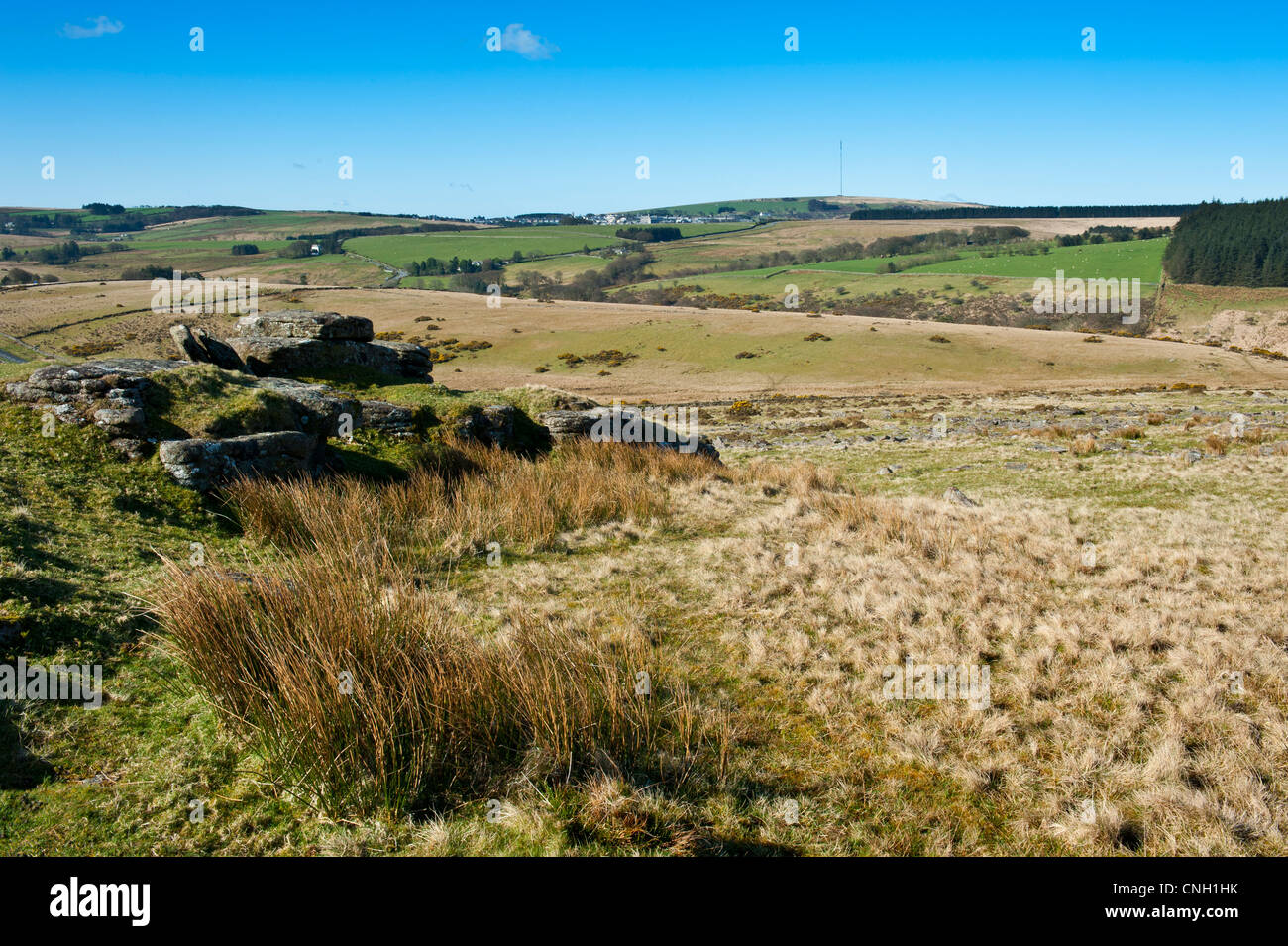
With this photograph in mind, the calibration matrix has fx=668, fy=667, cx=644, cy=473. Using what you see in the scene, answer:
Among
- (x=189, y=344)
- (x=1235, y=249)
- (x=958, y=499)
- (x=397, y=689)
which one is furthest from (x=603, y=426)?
(x=1235, y=249)

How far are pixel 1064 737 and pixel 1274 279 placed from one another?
126m

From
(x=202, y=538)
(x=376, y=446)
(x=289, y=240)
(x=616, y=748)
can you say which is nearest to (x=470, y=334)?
(x=376, y=446)

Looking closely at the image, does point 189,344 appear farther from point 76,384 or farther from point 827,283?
point 827,283

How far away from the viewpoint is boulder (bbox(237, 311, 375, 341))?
55.8ft

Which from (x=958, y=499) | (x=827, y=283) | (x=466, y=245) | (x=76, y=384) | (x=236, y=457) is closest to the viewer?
(x=236, y=457)

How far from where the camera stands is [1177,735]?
5.22m

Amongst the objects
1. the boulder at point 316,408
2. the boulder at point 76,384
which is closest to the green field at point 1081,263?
the boulder at point 316,408

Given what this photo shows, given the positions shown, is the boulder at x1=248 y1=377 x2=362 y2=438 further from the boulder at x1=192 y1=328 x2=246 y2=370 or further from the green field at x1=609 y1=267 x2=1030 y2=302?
the green field at x1=609 y1=267 x2=1030 y2=302

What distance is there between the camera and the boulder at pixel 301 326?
1700 centimetres

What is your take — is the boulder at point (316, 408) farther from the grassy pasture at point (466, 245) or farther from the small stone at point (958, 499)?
the grassy pasture at point (466, 245)

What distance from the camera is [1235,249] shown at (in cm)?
9894

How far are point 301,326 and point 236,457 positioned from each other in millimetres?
8393
